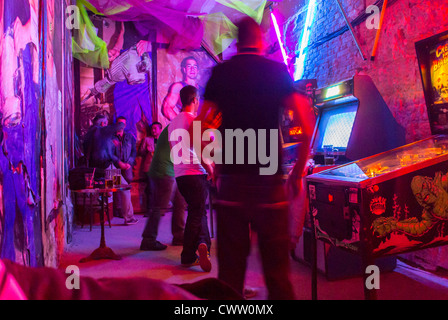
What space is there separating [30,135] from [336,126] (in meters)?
2.47

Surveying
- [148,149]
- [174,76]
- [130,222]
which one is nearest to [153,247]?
[130,222]

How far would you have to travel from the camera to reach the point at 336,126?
3.40 metres

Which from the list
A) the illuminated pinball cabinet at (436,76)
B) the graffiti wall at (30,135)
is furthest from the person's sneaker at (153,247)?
the illuminated pinball cabinet at (436,76)

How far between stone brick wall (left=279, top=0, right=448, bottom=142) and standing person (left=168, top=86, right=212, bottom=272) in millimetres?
1537

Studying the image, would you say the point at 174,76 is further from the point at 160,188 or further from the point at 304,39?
the point at 160,188

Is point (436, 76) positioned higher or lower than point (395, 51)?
lower

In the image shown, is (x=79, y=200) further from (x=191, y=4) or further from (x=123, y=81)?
(x=191, y=4)

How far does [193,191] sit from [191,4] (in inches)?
101

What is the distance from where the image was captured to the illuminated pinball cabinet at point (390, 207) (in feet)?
6.76

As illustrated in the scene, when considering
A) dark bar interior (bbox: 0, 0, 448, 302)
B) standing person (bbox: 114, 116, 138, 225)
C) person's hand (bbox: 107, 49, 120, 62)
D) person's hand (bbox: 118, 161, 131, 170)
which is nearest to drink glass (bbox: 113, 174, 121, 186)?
dark bar interior (bbox: 0, 0, 448, 302)

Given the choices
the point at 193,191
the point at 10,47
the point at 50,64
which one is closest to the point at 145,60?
the point at 50,64

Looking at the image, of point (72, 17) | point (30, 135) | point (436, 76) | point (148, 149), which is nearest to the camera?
point (30, 135)

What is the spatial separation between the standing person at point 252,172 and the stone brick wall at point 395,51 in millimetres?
1822

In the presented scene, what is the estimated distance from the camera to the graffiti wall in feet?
5.95
